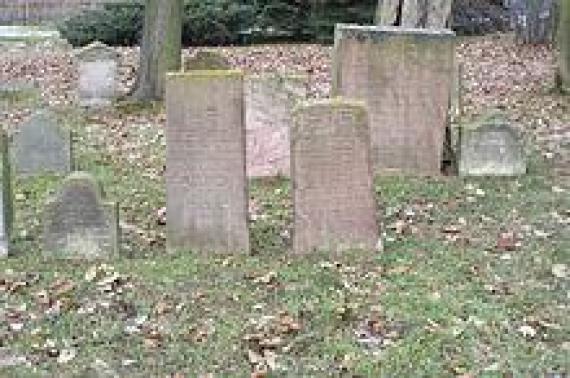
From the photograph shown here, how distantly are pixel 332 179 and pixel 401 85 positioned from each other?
2.30 meters

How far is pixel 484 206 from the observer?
872cm

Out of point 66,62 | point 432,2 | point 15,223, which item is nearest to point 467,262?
point 15,223

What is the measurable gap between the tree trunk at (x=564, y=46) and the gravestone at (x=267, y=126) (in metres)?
5.60

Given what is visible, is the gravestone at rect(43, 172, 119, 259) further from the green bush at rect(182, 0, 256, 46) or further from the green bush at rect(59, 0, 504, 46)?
the green bush at rect(182, 0, 256, 46)

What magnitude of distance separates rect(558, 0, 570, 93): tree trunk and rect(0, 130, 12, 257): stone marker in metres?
8.54

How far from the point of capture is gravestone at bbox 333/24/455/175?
31.0 feet

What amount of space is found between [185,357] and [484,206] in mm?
3436

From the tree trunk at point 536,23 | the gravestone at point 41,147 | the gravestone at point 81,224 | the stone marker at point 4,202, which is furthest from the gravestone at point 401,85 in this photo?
the tree trunk at point 536,23

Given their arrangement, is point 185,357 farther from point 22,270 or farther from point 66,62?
point 66,62

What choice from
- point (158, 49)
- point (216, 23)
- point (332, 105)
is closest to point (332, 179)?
point (332, 105)

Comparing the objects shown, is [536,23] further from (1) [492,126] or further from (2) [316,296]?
(2) [316,296]

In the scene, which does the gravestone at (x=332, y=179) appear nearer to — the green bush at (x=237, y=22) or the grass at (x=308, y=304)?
the grass at (x=308, y=304)

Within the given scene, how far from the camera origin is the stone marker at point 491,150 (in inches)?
377

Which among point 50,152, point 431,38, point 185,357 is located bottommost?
point 185,357
